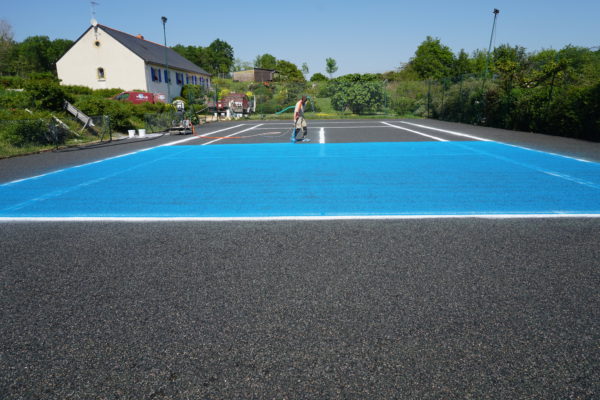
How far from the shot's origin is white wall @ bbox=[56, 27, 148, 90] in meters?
37.3

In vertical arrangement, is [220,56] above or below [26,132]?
above

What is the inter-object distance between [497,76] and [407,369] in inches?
841

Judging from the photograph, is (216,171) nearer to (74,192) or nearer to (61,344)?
(74,192)

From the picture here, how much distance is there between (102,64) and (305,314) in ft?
142

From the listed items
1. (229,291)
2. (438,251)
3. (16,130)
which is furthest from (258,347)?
(16,130)

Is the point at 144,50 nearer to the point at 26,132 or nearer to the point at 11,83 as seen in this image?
the point at 11,83

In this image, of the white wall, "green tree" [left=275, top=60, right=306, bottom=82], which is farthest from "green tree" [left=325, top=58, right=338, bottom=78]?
the white wall

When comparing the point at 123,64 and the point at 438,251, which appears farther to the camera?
the point at 123,64

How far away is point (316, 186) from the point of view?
7.20 meters

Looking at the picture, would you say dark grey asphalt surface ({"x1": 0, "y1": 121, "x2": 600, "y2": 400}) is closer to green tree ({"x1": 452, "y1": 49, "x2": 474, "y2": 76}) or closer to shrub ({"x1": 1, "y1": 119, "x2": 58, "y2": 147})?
shrub ({"x1": 1, "y1": 119, "x2": 58, "y2": 147})

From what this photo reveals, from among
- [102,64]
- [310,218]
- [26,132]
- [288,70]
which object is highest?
[288,70]

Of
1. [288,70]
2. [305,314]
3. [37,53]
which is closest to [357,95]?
[305,314]

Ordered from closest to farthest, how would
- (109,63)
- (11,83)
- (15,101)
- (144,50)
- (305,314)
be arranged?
(305,314), (15,101), (11,83), (109,63), (144,50)

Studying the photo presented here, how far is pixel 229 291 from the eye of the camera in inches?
124
